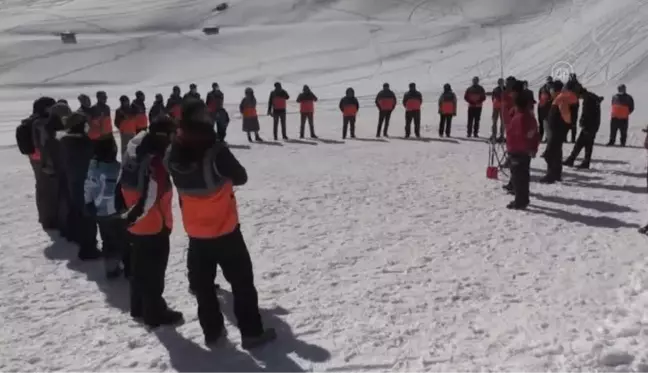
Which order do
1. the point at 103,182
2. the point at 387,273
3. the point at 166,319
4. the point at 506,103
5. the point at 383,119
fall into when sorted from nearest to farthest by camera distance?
1. the point at 166,319
2. the point at 103,182
3. the point at 387,273
4. the point at 506,103
5. the point at 383,119

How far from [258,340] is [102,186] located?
207cm

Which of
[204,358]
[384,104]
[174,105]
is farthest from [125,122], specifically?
[204,358]

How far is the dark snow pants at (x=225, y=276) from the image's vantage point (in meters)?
4.79

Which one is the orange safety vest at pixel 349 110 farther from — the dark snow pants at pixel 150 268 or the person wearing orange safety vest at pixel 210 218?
the person wearing orange safety vest at pixel 210 218

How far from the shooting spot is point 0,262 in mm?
7395

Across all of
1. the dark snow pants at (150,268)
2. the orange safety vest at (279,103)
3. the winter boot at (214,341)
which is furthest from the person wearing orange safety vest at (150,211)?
the orange safety vest at (279,103)

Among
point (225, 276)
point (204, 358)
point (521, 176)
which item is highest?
point (521, 176)

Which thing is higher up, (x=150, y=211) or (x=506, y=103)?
(x=506, y=103)

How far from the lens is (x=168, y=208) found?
5.29 meters

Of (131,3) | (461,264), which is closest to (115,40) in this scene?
(131,3)

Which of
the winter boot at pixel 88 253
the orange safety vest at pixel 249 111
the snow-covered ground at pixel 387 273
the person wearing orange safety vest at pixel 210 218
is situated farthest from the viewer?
the orange safety vest at pixel 249 111

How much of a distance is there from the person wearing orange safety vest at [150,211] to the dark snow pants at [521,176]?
17.1ft

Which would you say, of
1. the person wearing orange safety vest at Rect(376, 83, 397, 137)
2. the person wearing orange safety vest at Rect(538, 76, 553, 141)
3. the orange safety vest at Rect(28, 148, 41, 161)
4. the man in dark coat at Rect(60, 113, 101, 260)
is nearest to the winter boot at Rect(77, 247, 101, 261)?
the man in dark coat at Rect(60, 113, 101, 260)

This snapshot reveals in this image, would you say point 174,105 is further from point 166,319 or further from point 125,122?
point 166,319
